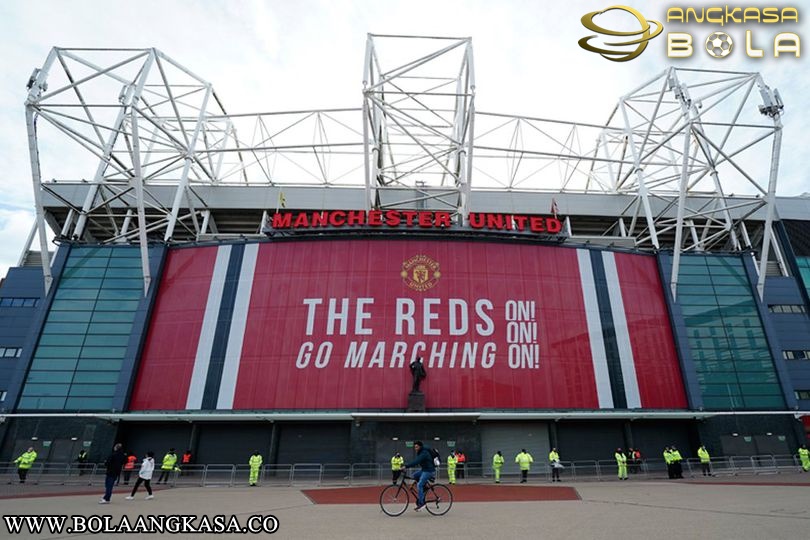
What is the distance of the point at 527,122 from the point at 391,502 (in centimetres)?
4114

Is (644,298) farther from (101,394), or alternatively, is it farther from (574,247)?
(101,394)

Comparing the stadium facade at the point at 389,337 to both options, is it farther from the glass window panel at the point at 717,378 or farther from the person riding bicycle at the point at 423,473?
the person riding bicycle at the point at 423,473

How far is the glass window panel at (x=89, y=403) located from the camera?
3231 centimetres

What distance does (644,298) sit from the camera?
36844mm

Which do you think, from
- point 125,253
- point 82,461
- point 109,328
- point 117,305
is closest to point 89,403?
point 82,461

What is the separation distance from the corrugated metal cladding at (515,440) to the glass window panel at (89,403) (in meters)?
27.0

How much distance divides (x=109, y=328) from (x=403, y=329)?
2292cm

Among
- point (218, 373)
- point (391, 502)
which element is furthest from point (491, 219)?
point (391, 502)

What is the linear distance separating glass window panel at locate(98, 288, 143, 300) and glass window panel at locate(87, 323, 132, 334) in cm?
228

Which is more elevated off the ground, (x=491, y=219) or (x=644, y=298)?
(x=491, y=219)

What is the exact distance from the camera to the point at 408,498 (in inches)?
496

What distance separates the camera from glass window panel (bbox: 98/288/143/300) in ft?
120

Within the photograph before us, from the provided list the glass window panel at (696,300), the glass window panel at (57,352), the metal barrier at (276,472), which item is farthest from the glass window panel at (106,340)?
the glass window panel at (696,300)

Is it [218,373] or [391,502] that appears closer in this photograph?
[391,502]
